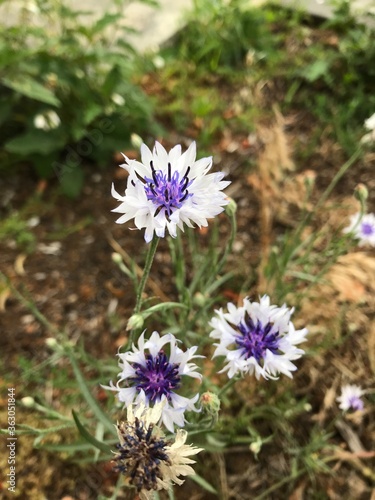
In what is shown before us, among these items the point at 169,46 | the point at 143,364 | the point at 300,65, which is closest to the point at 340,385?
the point at 143,364

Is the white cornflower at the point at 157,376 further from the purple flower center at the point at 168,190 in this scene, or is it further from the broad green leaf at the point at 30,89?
the broad green leaf at the point at 30,89

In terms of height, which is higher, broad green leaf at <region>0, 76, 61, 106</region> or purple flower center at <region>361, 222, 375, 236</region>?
broad green leaf at <region>0, 76, 61, 106</region>

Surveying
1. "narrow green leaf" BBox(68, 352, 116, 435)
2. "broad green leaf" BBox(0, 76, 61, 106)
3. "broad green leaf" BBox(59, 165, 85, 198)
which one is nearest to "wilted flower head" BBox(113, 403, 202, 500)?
"narrow green leaf" BBox(68, 352, 116, 435)

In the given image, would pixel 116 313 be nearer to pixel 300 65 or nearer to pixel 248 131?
pixel 248 131

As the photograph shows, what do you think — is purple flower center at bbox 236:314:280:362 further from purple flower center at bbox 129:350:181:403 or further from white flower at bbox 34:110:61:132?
white flower at bbox 34:110:61:132

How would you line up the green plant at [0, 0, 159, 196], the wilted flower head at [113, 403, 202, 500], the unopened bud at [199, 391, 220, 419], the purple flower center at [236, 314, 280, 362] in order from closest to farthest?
the wilted flower head at [113, 403, 202, 500] → the unopened bud at [199, 391, 220, 419] → the purple flower center at [236, 314, 280, 362] → the green plant at [0, 0, 159, 196]

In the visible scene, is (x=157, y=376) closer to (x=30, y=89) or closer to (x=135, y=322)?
(x=135, y=322)
